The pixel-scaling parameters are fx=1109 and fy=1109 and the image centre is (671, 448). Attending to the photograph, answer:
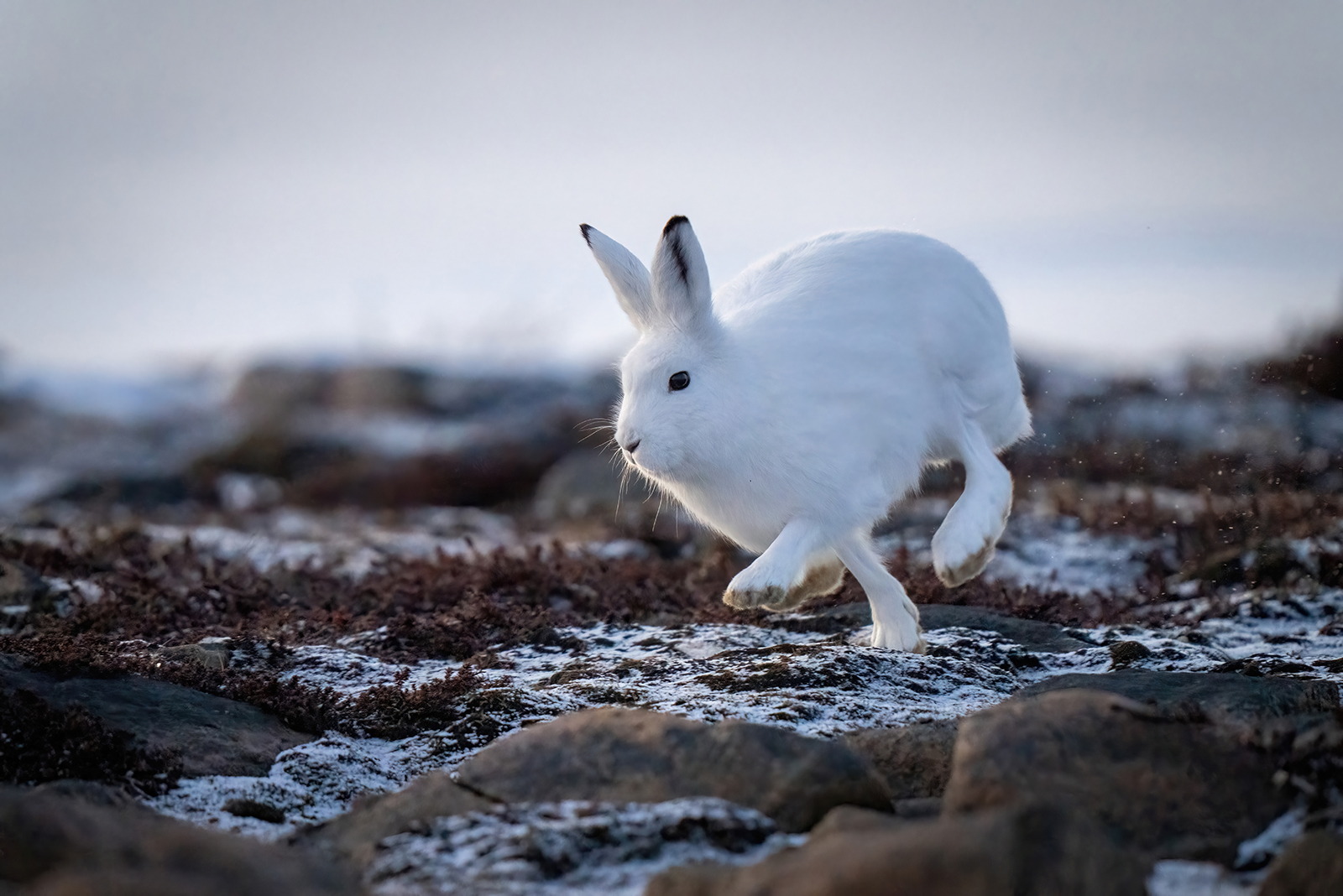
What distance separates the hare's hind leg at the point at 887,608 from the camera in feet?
16.4

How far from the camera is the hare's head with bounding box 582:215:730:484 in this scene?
4336mm

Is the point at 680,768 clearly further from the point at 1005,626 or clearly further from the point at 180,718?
the point at 1005,626

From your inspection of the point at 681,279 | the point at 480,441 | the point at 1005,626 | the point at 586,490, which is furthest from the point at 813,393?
the point at 480,441

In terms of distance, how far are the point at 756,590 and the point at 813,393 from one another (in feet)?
2.78

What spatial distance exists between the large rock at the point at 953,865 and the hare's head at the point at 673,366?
2.12 m

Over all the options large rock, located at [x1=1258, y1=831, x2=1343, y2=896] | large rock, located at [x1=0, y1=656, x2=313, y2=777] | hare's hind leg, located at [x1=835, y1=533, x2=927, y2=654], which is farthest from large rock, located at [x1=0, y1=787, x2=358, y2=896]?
hare's hind leg, located at [x1=835, y1=533, x2=927, y2=654]

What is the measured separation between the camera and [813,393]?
4.45 metres

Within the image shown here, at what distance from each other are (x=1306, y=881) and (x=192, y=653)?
431 cm

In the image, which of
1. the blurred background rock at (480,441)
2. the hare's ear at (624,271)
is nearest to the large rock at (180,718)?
the hare's ear at (624,271)

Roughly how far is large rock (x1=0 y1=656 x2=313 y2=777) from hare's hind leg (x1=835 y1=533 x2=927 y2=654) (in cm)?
246

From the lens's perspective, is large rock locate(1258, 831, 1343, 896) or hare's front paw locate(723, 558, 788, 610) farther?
hare's front paw locate(723, 558, 788, 610)

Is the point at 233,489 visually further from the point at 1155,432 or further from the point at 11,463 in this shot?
the point at 1155,432

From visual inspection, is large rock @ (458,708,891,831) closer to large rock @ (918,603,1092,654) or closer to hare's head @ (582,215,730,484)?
hare's head @ (582,215,730,484)

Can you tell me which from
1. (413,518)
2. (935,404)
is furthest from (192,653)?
(413,518)
